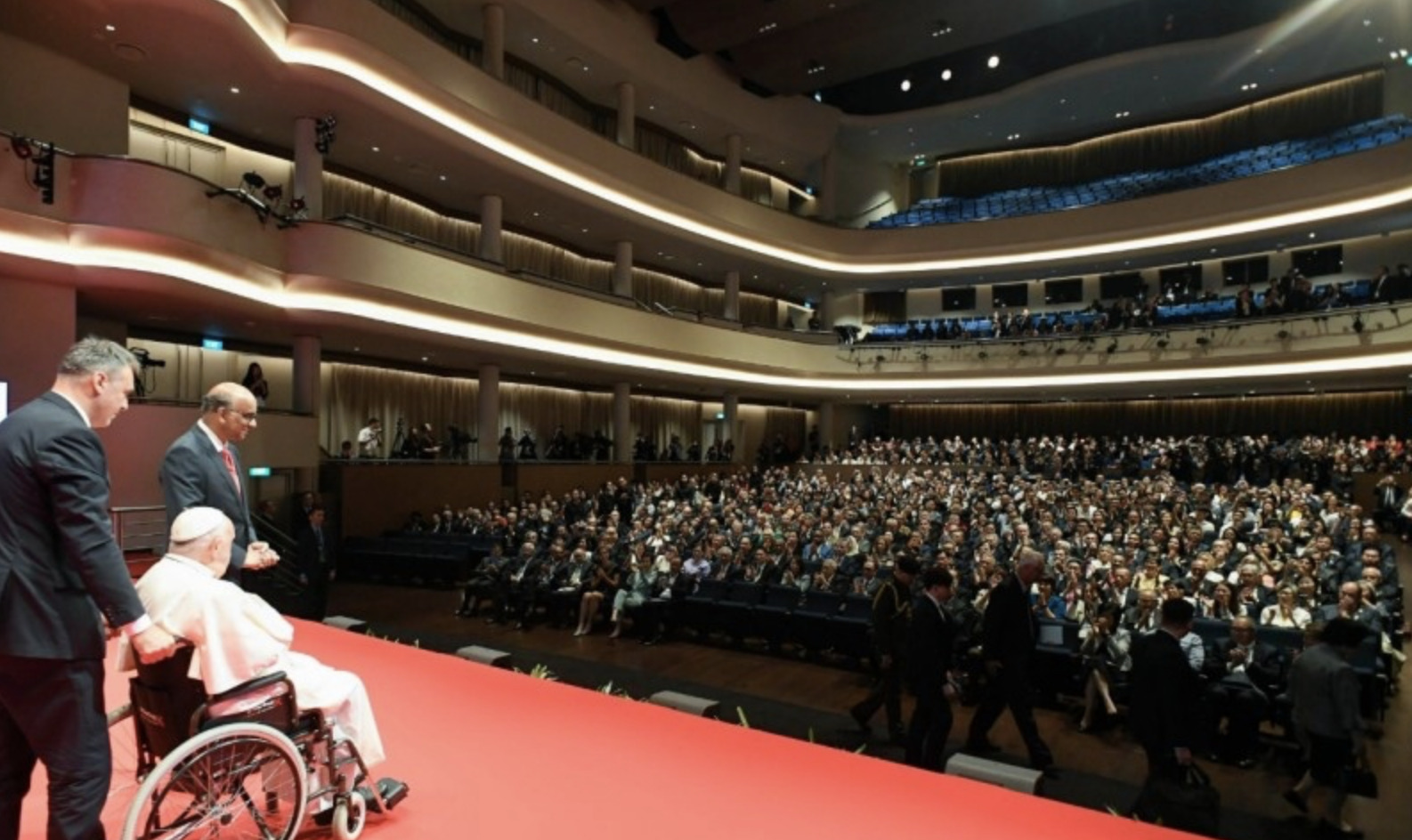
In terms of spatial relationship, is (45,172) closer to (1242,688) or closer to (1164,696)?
(1164,696)

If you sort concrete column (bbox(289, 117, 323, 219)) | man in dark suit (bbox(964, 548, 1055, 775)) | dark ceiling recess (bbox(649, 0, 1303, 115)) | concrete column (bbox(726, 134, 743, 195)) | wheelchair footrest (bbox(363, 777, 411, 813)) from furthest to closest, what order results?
concrete column (bbox(726, 134, 743, 195)) < dark ceiling recess (bbox(649, 0, 1303, 115)) < concrete column (bbox(289, 117, 323, 219)) < man in dark suit (bbox(964, 548, 1055, 775)) < wheelchair footrest (bbox(363, 777, 411, 813))

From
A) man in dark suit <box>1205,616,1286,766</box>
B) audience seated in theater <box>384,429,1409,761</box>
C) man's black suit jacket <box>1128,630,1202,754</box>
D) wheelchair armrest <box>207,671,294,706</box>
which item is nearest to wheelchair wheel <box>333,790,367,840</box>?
wheelchair armrest <box>207,671,294,706</box>

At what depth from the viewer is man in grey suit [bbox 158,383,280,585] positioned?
313cm

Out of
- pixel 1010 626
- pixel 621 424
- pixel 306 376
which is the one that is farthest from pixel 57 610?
pixel 621 424

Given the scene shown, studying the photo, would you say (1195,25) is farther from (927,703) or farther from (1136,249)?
(927,703)

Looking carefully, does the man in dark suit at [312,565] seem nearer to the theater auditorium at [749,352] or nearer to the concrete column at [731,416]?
the theater auditorium at [749,352]

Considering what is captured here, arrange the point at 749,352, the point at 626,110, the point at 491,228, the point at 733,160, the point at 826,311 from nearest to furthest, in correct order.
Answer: the point at 491,228 → the point at 626,110 → the point at 749,352 → the point at 733,160 → the point at 826,311

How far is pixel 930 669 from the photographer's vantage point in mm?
4371

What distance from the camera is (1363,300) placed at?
15.8 meters

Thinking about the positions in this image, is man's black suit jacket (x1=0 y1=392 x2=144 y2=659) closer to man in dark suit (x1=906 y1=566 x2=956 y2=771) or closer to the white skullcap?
the white skullcap

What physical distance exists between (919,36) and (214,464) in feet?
65.7

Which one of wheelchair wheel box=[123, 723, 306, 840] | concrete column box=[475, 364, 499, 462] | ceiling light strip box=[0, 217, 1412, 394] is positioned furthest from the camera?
concrete column box=[475, 364, 499, 462]

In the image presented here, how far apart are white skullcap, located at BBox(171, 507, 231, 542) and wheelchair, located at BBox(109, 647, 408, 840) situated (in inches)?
13.7

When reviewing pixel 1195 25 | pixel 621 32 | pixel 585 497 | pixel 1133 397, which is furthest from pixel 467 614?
pixel 1195 25
